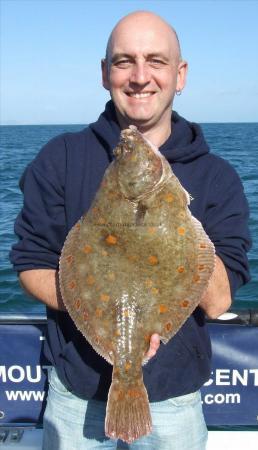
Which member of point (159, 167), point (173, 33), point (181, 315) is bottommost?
point (181, 315)

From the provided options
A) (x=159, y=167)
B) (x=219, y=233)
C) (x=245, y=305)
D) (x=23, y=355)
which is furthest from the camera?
(x=245, y=305)

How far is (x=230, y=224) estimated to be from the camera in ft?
9.48

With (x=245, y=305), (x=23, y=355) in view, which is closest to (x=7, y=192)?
(x=245, y=305)

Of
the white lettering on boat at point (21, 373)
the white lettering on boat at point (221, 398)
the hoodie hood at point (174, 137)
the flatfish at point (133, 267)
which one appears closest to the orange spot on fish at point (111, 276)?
the flatfish at point (133, 267)

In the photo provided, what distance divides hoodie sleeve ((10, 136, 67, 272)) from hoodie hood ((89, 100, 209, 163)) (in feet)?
0.88

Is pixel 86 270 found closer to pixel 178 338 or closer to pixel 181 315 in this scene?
pixel 181 315

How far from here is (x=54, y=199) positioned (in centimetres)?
294

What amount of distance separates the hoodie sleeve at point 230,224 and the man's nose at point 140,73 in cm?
68

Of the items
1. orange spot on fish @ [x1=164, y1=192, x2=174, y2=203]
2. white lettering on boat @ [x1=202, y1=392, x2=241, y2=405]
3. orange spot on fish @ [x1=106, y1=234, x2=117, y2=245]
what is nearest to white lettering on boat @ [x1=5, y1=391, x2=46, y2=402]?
white lettering on boat @ [x1=202, y1=392, x2=241, y2=405]

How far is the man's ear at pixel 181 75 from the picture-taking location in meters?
3.06

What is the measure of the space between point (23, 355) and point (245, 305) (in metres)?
5.51

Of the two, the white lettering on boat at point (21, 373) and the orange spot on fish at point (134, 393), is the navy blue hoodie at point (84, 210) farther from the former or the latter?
the white lettering on boat at point (21, 373)

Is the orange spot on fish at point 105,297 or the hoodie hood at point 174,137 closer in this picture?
the orange spot on fish at point 105,297

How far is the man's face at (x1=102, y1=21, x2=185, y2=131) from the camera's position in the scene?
2.79 meters
